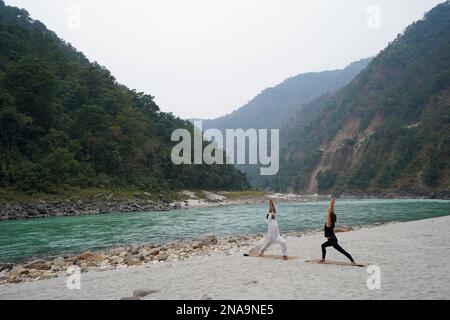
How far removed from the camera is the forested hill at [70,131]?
155ft

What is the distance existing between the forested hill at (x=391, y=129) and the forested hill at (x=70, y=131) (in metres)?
50.2

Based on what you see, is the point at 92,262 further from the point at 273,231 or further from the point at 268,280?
the point at 268,280

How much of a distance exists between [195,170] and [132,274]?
75805 millimetres

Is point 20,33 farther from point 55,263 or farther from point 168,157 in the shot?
point 55,263

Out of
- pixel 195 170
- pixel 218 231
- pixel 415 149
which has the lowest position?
pixel 218 231

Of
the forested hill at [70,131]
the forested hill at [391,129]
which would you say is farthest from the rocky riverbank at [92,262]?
the forested hill at [391,129]

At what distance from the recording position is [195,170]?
3403 inches

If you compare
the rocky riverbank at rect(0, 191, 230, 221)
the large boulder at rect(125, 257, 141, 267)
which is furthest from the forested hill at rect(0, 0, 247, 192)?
the large boulder at rect(125, 257, 141, 267)

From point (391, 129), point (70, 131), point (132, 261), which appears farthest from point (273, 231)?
point (391, 129)

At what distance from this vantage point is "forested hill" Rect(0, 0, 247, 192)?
47.3 meters

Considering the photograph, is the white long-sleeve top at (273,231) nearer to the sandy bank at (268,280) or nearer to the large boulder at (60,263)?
the sandy bank at (268,280)

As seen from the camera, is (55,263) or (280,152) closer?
(55,263)
